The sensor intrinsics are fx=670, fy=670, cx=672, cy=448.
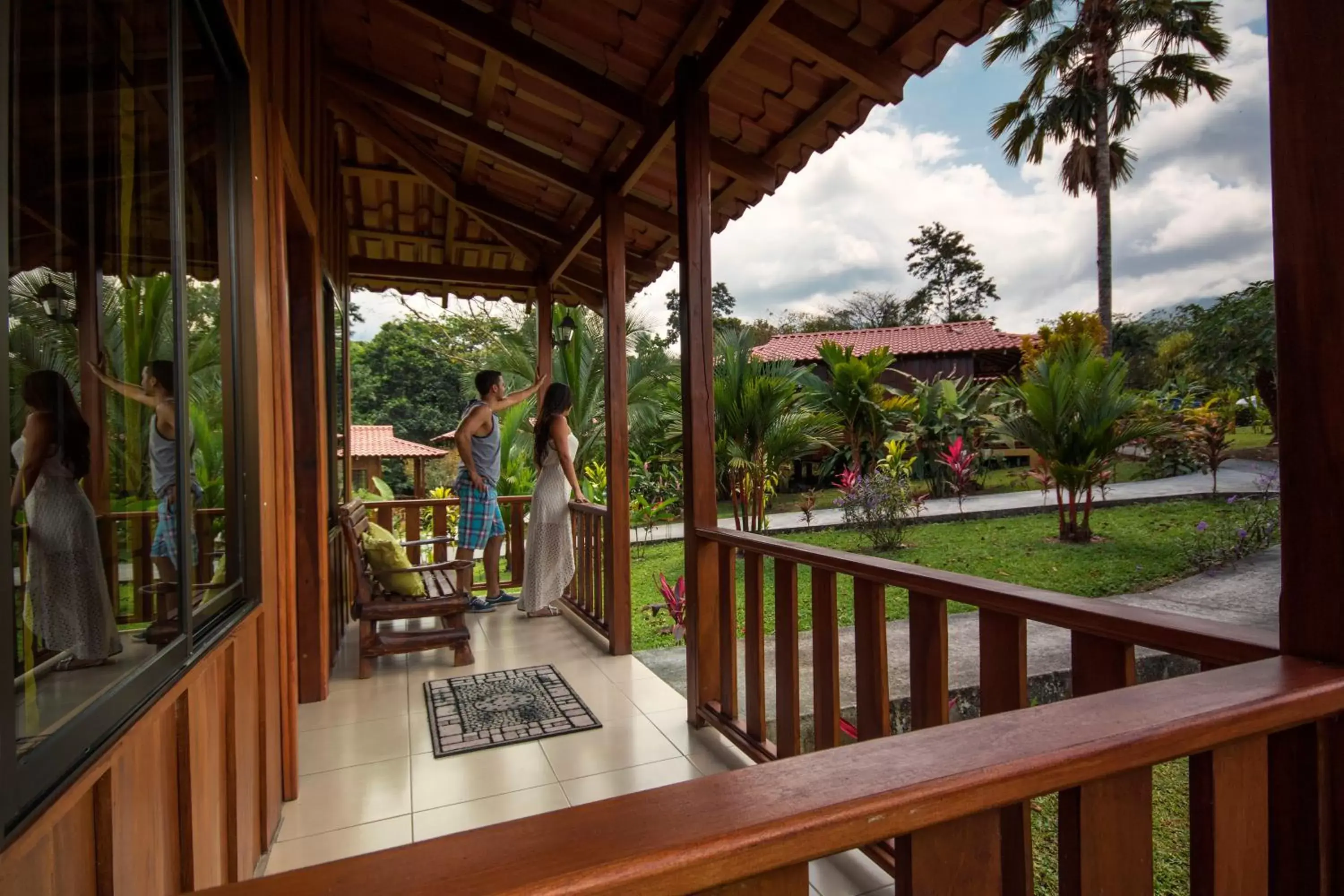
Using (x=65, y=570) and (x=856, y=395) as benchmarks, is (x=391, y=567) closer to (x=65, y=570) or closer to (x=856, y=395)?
(x=65, y=570)

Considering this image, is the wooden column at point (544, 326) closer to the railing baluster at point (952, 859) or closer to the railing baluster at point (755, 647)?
the railing baluster at point (755, 647)

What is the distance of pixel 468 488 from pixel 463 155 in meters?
2.24

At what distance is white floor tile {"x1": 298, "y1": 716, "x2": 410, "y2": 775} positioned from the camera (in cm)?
256

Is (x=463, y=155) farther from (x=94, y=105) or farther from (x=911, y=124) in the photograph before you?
(x=911, y=124)

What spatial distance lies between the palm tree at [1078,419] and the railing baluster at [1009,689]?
6.58 metres

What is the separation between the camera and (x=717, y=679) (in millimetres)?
2799

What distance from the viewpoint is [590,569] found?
443cm

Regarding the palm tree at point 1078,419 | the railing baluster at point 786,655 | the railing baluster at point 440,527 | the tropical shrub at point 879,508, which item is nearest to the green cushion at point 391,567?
the railing baluster at point 440,527

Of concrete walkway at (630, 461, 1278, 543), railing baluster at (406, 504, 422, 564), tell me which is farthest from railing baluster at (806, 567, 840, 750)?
concrete walkway at (630, 461, 1278, 543)

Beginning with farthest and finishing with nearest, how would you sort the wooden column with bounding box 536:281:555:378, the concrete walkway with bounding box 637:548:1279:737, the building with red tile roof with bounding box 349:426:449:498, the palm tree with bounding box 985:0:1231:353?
the building with red tile roof with bounding box 349:426:449:498
the palm tree with bounding box 985:0:1231:353
the wooden column with bounding box 536:281:555:378
the concrete walkway with bounding box 637:548:1279:737

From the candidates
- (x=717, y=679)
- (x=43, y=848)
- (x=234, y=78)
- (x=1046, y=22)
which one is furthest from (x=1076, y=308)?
(x=43, y=848)

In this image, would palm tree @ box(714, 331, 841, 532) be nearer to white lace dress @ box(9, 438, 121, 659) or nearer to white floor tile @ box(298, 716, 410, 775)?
white floor tile @ box(298, 716, 410, 775)

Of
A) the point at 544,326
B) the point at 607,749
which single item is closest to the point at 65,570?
the point at 607,749

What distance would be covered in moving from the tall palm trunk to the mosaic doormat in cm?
1334
